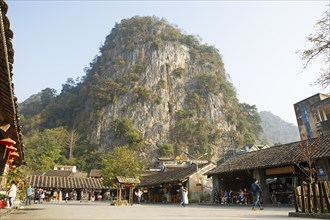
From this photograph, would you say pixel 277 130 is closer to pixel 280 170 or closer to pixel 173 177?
pixel 173 177

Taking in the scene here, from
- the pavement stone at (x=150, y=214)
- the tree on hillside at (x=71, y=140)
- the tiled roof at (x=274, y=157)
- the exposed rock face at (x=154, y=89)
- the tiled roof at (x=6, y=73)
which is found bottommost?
the pavement stone at (x=150, y=214)

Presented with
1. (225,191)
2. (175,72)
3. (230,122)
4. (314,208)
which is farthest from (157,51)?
(314,208)

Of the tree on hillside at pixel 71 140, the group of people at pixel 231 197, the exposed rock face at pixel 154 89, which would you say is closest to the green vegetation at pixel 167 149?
the exposed rock face at pixel 154 89

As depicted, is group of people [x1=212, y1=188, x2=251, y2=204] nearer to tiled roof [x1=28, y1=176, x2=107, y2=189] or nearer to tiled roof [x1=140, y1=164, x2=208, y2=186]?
tiled roof [x1=140, y1=164, x2=208, y2=186]

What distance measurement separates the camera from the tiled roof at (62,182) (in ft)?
119

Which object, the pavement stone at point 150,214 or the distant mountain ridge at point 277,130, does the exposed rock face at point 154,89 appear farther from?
the distant mountain ridge at point 277,130

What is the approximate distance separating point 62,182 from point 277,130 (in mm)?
128413

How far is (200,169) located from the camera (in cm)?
2912

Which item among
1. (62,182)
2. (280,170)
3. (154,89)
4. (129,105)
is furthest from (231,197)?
(154,89)

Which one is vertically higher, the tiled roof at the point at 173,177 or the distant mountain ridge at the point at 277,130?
the distant mountain ridge at the point at 277,130

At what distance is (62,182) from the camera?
38344 millimetres

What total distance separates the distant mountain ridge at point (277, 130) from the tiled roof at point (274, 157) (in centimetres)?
10097

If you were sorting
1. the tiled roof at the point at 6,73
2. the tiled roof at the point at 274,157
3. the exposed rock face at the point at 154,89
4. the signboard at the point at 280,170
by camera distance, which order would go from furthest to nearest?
1. the exposed rock face at the point at 154,89
2. the signboard at the point at 280,170
3. the tiled roof at the point at 274,157
4. the tiled roof at the point at 6,73

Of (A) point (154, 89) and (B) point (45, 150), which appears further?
(A) point (154, 89)
